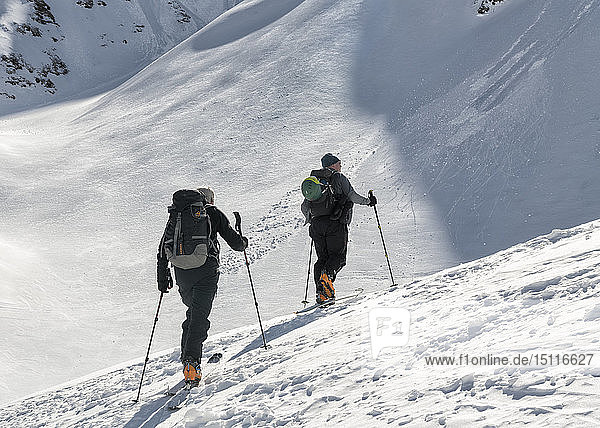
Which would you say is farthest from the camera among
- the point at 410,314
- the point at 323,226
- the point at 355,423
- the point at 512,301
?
the point at 323,226

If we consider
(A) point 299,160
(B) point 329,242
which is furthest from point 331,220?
(A) point 299,160

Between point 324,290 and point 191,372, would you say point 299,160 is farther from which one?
point 191,372

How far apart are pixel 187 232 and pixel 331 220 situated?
2.22 metres

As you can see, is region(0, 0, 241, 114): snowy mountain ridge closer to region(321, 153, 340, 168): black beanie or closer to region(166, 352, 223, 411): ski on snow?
region(321, 153, 340, 168): black beanie

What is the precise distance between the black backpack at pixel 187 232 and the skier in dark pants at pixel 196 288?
8cm

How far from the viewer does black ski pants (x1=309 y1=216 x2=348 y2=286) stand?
6719 mm

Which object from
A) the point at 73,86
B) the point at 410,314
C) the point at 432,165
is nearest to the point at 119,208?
the point at 432,165

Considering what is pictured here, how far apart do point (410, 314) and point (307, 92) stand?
14.9 meters

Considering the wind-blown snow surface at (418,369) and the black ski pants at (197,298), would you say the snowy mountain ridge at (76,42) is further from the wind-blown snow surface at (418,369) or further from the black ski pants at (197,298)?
the black ski pants at (197,298)

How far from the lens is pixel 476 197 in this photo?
36.4 ft

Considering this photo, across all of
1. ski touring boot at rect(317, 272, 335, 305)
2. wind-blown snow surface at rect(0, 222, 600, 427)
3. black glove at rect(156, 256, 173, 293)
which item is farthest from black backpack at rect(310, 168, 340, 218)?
black glove at rect(156, 256, 173, 293)

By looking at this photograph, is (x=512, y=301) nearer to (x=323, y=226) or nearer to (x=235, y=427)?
(x=235, y=427)

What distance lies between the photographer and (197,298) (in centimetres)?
514

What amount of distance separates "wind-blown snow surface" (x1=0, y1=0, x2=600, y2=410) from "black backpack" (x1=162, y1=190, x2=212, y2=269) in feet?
12.2
